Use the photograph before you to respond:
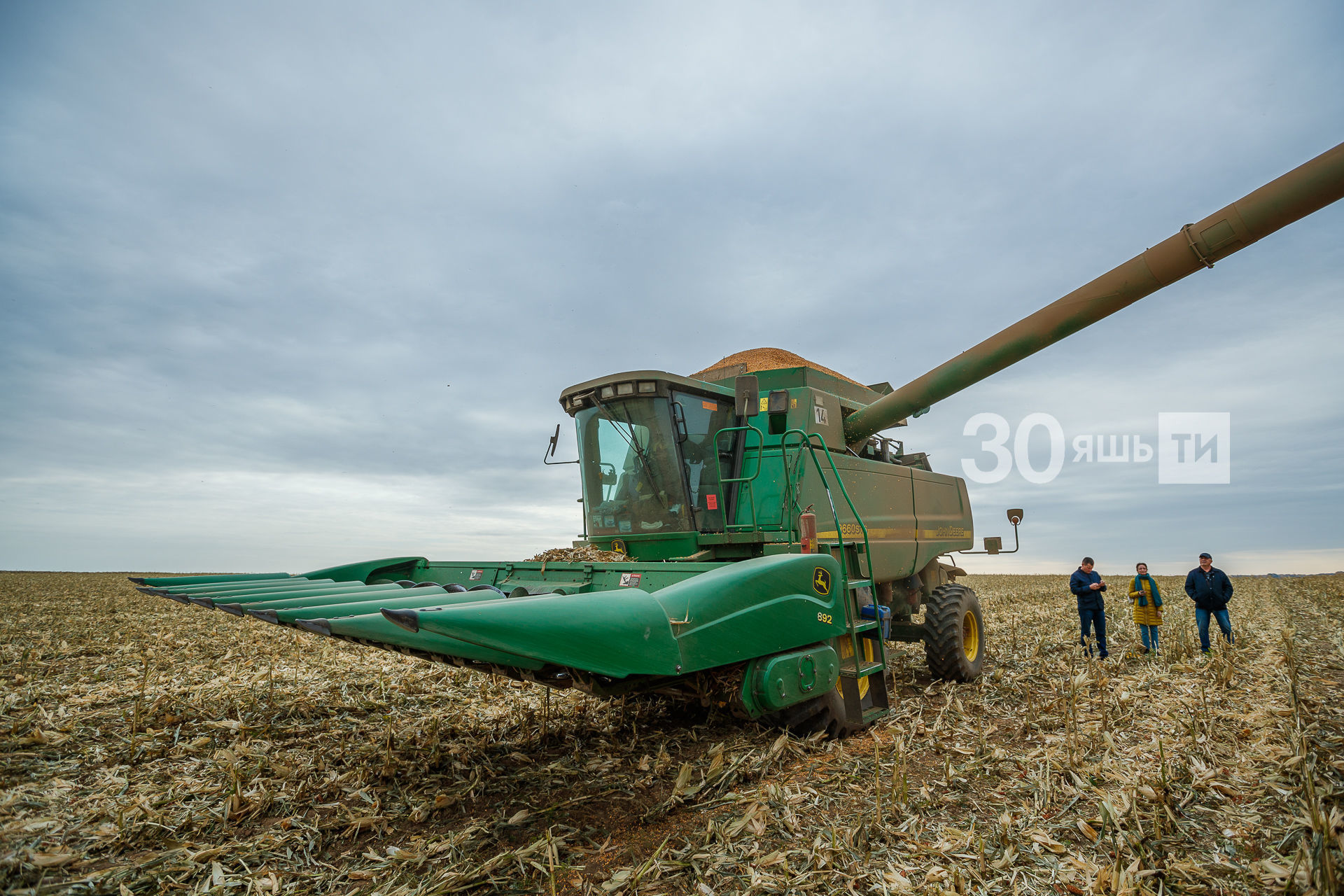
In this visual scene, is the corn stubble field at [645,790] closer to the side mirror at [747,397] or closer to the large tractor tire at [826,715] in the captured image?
the large tractor tire at [826,715]

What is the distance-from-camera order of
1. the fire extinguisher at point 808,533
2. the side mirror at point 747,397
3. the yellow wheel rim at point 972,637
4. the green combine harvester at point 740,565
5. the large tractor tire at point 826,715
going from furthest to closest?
1. the yellow wheel rim at point 972,637
2. the side mirror at point 747,397
3. the fire extinguisher at point 808,533
4. the large tractor tire at point 826,715
5. the green combine harvester at point 740,565

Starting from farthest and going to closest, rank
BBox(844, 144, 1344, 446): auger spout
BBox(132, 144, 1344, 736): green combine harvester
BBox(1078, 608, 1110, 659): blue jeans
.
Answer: BBox(1078, 608, 1110, 659): blue jeans → BBox(844, 144, 1344, 446): auger spout → BBox(132, 144, 1344, 736): green combine harvester

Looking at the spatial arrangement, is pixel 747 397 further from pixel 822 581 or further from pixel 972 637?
pixel 972 637

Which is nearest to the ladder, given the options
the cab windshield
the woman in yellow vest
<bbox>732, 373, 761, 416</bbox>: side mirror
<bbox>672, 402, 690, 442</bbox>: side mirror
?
<bbox>732, 373, 761, 416</bbox>: side mirror

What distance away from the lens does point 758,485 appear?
596 cm

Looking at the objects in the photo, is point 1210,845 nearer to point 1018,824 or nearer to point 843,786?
point 1018,824

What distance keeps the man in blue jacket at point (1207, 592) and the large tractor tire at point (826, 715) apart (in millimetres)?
6456

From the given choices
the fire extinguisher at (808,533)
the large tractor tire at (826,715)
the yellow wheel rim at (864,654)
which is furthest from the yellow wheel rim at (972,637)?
the fire extinguisher at (808,533)

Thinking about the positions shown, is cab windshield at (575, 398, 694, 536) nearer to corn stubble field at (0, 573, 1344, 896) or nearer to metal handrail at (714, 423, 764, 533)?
metal handrail at (714, 423, 764, 533)

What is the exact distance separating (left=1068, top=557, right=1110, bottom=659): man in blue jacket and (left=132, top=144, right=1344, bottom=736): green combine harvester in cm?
164

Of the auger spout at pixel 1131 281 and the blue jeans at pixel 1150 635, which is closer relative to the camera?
the auger spout at pixel 1131 281

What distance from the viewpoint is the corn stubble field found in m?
2.98

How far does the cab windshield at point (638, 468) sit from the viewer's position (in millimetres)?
5590

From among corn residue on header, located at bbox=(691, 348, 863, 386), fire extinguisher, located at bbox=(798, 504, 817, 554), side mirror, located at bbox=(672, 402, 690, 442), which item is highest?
corn residue on header, located at bbox=(691, 348, 863, 386)
